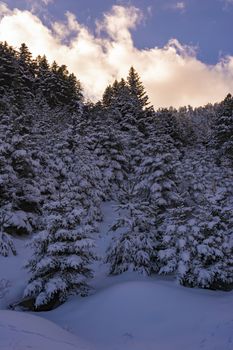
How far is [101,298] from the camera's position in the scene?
13.3 metres

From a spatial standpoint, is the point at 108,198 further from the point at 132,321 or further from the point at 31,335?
the point at 31,335

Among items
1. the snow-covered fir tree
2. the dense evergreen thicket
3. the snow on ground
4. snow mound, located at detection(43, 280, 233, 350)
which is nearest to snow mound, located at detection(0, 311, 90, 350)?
the snow on ground

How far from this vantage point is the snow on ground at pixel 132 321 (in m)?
9.34

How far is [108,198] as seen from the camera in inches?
1209

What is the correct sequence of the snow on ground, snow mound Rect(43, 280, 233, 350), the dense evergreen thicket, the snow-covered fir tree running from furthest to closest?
the snow-covered fir tree < the dense evergreen thicket < snow mound Rect(43, 280, 233, 350) < the snow on ground

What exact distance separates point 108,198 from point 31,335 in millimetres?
22049

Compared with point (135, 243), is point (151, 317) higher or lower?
lower

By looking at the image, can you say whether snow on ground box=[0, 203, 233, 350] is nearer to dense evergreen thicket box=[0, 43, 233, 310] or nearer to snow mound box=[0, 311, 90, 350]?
snow mound box=[0, 311, 90, 350]

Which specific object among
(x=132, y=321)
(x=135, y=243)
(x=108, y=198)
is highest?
(x=108, y=198)

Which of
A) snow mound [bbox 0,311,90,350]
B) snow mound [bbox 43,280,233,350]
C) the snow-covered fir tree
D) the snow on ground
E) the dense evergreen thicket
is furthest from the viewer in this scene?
the snow-covered fir tree

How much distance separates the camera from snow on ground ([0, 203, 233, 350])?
9336mm

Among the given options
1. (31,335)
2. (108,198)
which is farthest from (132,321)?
(108,198)

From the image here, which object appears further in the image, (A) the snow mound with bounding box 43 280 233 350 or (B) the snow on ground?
(A) the snow mound with bounding box 43 280 233 350

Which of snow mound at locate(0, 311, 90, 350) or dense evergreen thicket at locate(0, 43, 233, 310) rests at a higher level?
dense evergreen thicket at locate(0, 43, 233, 310)
